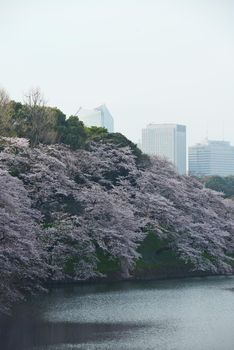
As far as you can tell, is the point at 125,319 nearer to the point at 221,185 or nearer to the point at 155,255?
the point at 155,255

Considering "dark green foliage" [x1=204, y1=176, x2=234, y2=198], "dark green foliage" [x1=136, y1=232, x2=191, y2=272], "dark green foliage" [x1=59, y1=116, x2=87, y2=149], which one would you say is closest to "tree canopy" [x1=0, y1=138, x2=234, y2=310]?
"dark green foliage" [x1=136, y1=232, x2=191, y2=272]

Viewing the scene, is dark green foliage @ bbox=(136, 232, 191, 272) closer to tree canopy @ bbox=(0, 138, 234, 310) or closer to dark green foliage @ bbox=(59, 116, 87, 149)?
tree canopy @ bbox=(0, 138, 234, 310)

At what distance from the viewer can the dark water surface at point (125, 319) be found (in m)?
28.5

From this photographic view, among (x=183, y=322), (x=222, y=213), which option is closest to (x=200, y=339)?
(x=183, y=322)

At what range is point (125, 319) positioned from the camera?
34.7m

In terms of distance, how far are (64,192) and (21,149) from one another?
5.09m

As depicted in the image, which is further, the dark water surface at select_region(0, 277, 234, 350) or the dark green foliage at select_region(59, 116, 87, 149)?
the dark green foliage at select_region(59, 116, 87, 149)

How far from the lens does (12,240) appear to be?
35.7 m

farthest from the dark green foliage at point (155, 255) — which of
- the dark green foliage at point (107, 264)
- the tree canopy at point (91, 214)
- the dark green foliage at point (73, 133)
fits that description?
the dark green foliage at point (73, 133)

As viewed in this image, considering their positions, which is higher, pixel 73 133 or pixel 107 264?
pixel 73 133

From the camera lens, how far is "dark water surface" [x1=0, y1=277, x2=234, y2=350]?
2850 cm

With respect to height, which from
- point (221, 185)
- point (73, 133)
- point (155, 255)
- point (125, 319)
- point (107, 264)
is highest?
point (73, 133)

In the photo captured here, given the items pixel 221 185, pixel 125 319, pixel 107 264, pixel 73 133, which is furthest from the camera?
pixel 221 185

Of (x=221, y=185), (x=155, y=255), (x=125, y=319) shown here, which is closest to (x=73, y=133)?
(x=155, y=255)
